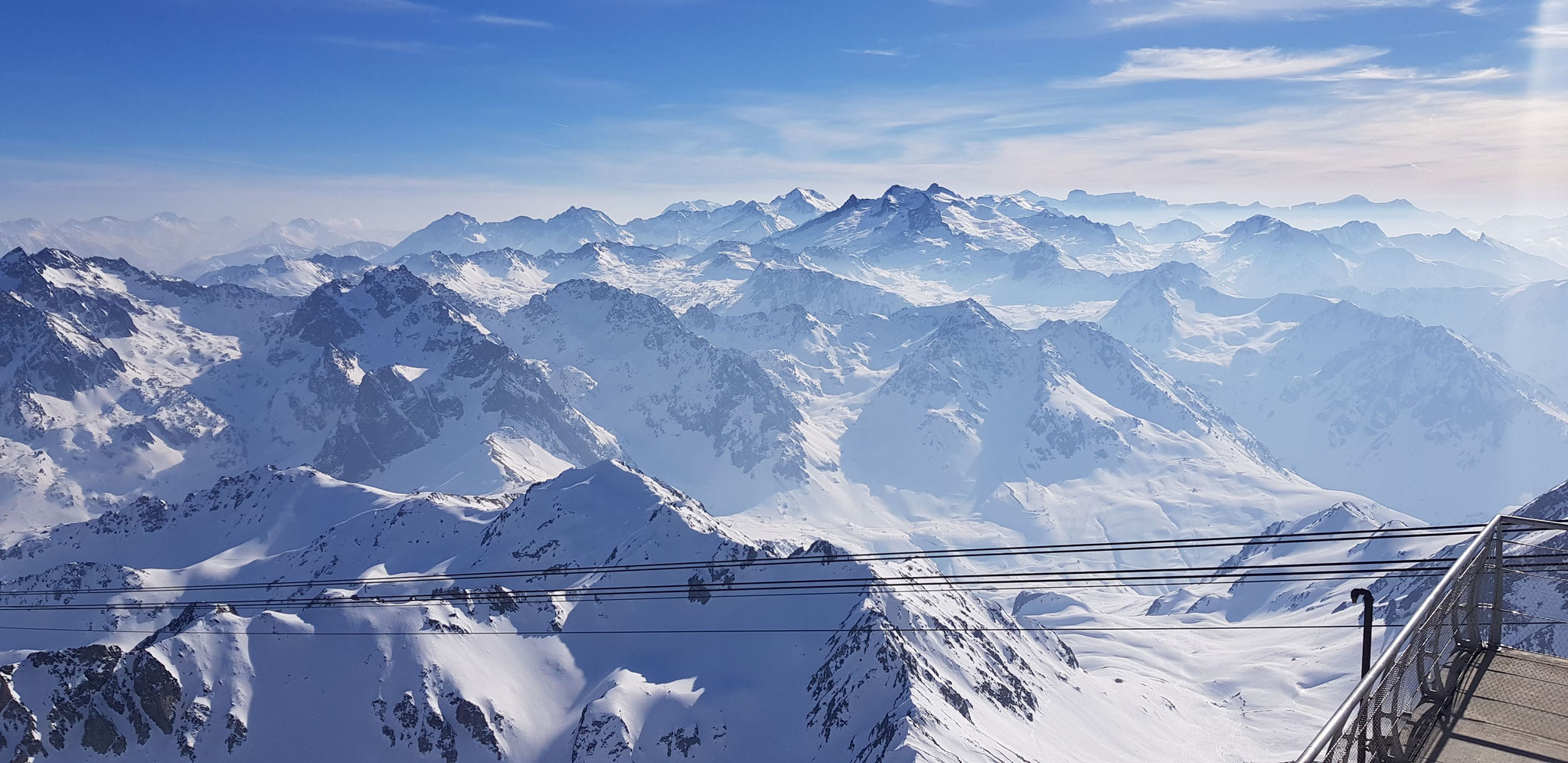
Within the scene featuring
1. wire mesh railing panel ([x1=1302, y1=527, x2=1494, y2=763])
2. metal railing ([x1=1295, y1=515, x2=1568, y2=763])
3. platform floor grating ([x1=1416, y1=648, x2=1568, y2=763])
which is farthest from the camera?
platform floor grating ([x1=1416, y1=648, x2=1568, y2=763])

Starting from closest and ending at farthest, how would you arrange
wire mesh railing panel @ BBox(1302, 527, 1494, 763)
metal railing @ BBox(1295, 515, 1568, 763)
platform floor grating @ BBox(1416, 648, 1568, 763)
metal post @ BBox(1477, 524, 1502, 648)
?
1. metal railing @ BBox(1295, 515, 1568, 763)
2. wire mesh railing panel @ BBox(1302, 527, 1494, 763)
3. platform floor grating @ BBox(1416, 648, 1568, 763)
4. metal post @ BBox(1477, 524, 1502, 648)

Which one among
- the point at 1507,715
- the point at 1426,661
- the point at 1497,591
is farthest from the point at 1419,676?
the point at 1497,591

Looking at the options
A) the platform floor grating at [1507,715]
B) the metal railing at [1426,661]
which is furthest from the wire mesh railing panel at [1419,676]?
the platform floor grating at [1507,715]

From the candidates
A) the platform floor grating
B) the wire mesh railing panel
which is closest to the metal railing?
the wire mesh railing panel

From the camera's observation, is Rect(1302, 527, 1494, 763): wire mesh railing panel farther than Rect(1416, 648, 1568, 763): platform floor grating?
No

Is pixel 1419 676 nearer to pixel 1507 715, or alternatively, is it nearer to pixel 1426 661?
pixel 1507 715

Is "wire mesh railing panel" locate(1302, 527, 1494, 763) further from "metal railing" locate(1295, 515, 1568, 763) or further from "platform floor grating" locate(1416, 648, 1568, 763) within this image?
"platform floor grating" locate(1416, 648, 1568, 763)
